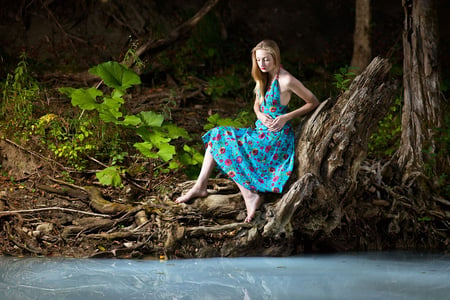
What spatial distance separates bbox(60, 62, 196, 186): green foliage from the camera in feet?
17.1

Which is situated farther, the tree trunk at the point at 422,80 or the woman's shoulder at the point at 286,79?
the tree trunk at the point at 422,80

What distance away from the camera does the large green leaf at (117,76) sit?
18.6 feet

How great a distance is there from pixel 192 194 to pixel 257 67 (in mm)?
1227

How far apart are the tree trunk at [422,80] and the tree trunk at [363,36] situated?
1856 mm

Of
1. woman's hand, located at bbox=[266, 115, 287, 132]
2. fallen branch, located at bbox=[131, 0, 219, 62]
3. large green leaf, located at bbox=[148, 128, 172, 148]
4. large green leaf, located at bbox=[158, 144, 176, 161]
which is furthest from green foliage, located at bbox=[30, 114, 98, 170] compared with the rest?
woman's hand, located at bbox=[266, 115, 287, 132]

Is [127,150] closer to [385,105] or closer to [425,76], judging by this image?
[385,105]

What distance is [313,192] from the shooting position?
15.4 ft

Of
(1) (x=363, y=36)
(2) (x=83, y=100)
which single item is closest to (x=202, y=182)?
(2) (x=83, y=100)

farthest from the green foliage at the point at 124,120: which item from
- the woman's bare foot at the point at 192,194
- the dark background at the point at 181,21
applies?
the dark background at the point at 181,21

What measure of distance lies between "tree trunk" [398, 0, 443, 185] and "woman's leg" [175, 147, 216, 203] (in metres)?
2.19

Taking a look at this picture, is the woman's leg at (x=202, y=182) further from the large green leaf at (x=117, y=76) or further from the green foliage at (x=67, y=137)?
the green foliage at (x=67, y=137)

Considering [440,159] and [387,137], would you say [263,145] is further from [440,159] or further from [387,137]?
[387,137]

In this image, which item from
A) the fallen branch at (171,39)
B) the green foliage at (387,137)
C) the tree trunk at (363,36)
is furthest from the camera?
the tree trunk at (363,36)

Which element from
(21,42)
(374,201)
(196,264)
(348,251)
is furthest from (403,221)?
(21,42)
